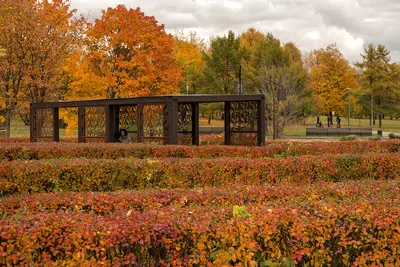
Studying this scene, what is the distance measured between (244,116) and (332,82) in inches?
1671

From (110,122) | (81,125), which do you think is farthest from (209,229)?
(81,125)

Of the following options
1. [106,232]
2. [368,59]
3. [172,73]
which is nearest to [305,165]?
[106,232]

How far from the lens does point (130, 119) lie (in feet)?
71.7

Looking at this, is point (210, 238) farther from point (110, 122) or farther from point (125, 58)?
point (125, 58)

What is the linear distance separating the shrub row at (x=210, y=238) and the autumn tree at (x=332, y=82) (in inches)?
2181

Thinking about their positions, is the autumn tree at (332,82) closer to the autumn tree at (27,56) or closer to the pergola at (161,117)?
the autumn tree at (27,56)

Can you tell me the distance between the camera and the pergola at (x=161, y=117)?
19172 millimetres

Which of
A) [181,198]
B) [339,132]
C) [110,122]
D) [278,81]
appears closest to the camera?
[181,198]

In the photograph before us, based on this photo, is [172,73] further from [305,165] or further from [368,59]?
[368,59]

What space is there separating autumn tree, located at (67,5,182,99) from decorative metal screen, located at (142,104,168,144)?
38.7ft

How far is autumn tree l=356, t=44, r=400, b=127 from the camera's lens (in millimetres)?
59719

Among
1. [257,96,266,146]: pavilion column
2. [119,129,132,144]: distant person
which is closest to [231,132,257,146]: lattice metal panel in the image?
[257,96,266,146]: pavilion column

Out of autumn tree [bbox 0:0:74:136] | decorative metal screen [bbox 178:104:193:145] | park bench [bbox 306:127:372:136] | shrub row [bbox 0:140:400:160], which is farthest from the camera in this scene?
park bench [bbox 306:127:372:136]

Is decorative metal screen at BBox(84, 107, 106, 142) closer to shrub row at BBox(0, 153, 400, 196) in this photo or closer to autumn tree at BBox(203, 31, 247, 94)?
shrub row at BBox(0, 153, 400, 196)
